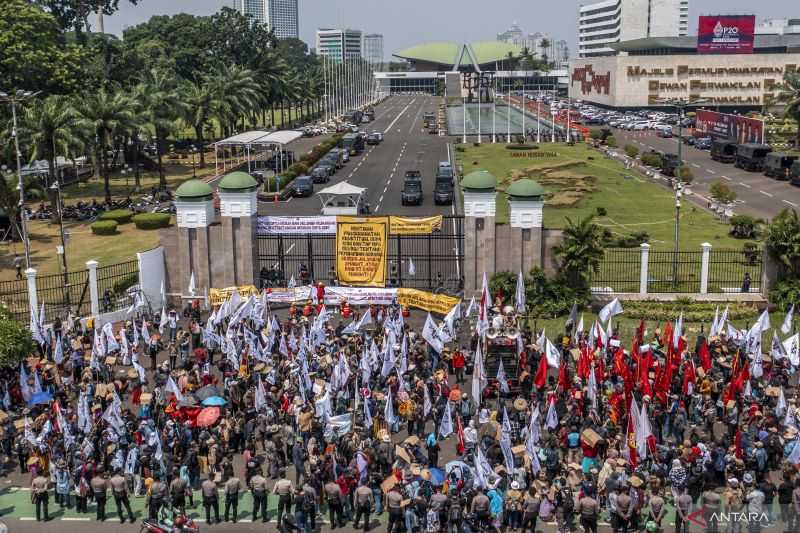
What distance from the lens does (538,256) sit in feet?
107

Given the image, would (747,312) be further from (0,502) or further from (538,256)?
(0,502)

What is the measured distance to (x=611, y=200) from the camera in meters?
59.2

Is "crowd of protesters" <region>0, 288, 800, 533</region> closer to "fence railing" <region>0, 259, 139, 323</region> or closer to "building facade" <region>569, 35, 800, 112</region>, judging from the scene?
"fence railing" <region>0, 259, 139, 323</region>

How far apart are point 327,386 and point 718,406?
10.4 metres

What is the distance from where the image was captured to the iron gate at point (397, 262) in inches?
1347

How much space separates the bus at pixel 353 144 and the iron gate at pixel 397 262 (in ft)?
153

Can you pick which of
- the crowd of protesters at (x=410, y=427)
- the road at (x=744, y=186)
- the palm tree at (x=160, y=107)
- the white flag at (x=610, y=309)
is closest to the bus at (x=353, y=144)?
the palm tree at (x=160, y=107)

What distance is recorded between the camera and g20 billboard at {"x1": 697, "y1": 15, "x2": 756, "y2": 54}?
127 m

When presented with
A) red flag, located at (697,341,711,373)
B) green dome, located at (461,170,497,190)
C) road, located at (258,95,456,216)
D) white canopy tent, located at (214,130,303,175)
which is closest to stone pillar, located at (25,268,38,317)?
green dome, located at (461,170,497,190)

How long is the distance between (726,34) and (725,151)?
194 ft

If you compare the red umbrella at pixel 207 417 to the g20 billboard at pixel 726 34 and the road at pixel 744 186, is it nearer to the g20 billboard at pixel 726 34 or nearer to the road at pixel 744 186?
the road at pixel 744 186

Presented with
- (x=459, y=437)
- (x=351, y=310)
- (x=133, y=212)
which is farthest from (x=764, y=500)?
(x=133, y=212)

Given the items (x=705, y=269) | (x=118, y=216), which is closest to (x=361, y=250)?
(x=705, y=269)

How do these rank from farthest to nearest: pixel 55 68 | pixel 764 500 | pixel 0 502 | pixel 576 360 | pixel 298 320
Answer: pixel 55 68, pixel 298 320, pixel 576 360, pixel 0 502, pixel 764 500
